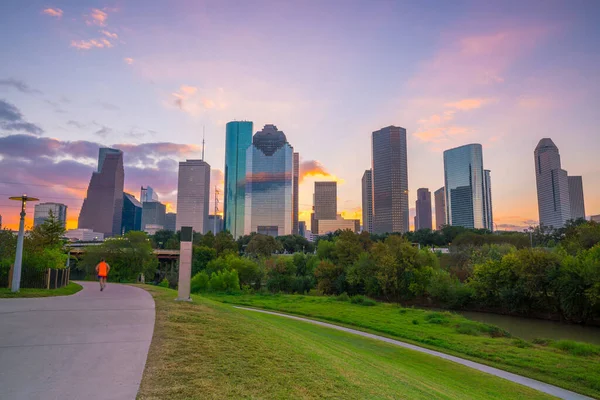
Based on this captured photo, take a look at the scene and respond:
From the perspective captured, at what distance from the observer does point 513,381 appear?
12.8 m

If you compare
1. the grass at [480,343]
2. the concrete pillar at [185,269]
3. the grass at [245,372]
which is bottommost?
the grass at [480,343]

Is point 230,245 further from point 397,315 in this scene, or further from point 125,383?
point 125,383

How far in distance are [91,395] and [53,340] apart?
11.3ft

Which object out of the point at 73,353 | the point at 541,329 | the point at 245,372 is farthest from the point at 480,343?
the point at 73,353

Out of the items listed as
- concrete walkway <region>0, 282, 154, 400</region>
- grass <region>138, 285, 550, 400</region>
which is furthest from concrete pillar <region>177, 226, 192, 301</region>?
grass <region>138, 285, 550, 400</region>

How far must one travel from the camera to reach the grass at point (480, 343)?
1372 centimetres

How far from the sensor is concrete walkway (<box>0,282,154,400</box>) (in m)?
5.25

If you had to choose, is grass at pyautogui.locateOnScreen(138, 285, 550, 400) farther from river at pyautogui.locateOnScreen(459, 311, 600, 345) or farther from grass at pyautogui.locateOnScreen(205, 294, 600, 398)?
river at pyautogui.locateOnScreen(459, 311, 600, 345)

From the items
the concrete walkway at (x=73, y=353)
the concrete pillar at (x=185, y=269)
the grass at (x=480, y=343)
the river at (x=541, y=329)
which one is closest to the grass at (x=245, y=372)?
the concrete walkway at (x=73, y=353)

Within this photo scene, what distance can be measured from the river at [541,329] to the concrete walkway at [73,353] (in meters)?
26.0

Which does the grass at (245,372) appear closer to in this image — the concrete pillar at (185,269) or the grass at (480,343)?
the grass at (480,343)

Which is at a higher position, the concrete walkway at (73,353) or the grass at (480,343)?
A: the concrete walkway at (73,353)

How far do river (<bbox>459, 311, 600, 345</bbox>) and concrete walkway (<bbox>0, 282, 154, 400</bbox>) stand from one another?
26.0 metres

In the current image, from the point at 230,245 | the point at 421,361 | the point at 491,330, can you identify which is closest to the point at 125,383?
the point at 421,361
